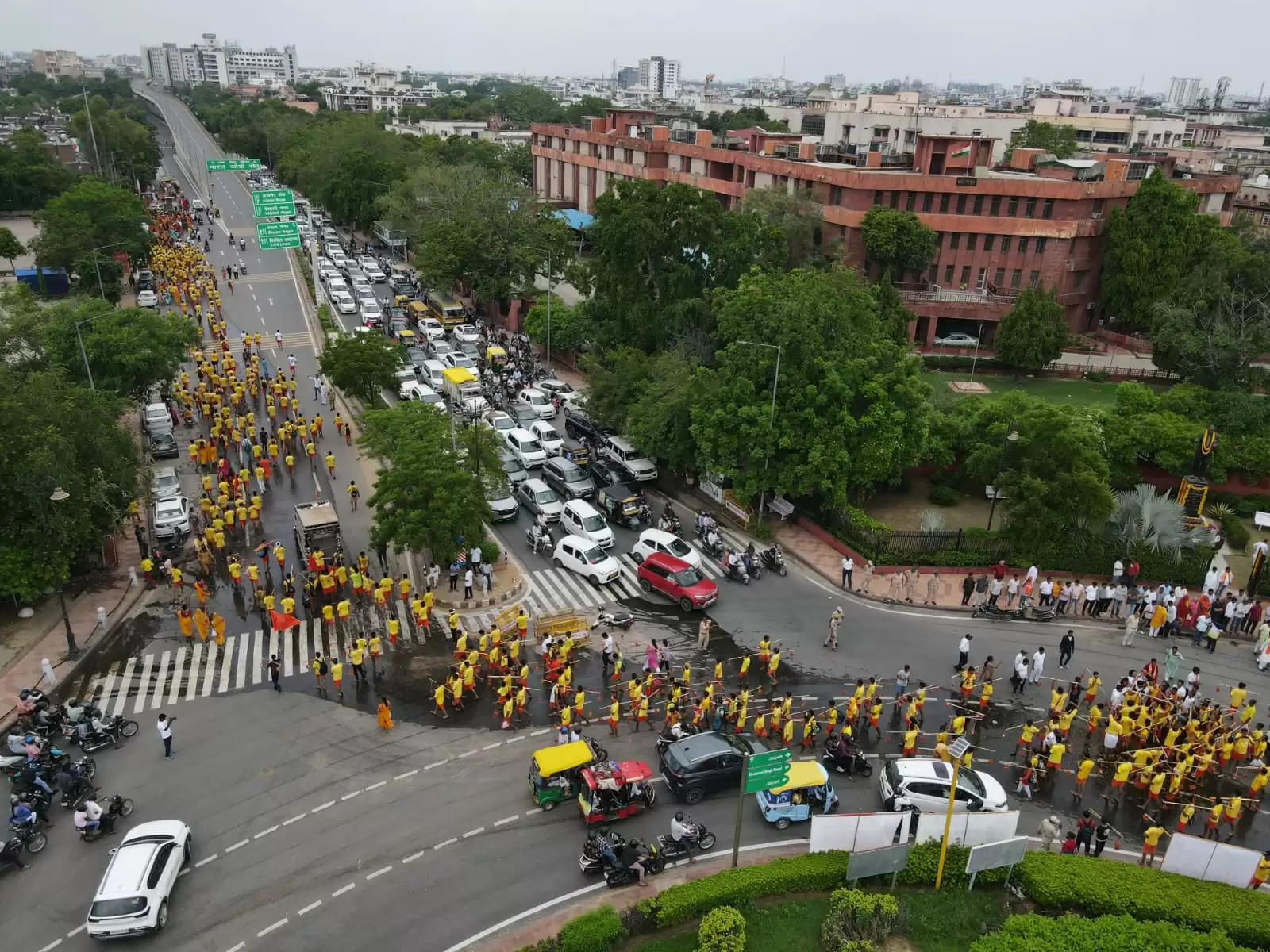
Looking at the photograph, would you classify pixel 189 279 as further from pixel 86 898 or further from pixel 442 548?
pixel 86 898

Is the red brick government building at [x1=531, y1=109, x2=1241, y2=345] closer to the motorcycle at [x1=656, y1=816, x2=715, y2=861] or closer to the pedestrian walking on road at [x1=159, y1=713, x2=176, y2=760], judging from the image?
the motorcycle at [x1=656, y1=816, x2=715, y2=861]

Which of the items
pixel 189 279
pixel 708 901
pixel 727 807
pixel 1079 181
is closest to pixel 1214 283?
pixel 1079 181

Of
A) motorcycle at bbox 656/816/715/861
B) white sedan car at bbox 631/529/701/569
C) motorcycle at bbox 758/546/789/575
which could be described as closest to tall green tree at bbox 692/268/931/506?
motorcycle at bbox 758/546/789/575

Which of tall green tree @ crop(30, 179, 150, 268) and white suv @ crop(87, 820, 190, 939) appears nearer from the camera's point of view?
white suv @ crop(87, 820, 190, 939)

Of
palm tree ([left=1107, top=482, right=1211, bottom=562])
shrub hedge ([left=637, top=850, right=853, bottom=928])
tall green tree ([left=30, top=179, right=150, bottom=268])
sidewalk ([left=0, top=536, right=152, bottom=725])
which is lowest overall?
sidewalk ([left=0, top=536, right=152, bottom=725])

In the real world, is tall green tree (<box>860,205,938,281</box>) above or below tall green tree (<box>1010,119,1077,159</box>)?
below

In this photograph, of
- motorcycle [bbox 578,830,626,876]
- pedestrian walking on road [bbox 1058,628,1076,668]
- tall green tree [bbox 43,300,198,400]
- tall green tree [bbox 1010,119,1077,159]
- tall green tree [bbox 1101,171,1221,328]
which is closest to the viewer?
motorcycle [bbox 578,830,626,876]

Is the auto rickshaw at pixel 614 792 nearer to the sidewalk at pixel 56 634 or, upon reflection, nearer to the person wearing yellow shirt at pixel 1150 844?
the person wearing yellow shirt at pixel 1150 844
